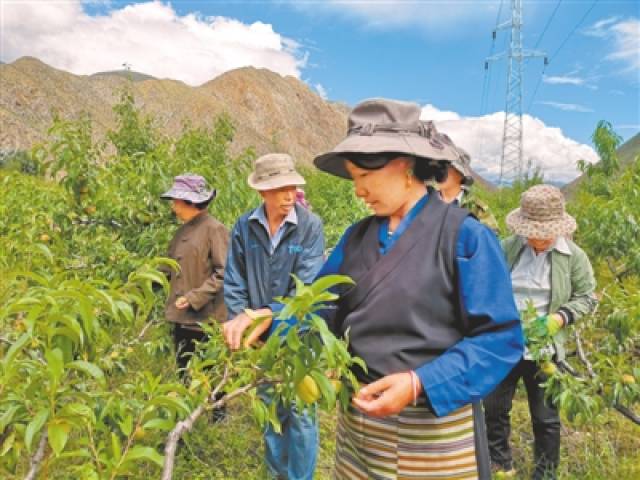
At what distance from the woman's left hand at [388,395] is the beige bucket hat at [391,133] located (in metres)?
0.47

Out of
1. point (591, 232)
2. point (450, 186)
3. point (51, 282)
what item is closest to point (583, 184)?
point (591, 232)

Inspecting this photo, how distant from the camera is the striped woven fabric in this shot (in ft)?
4.06

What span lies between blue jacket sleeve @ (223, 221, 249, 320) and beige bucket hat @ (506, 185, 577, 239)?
1.24 meters

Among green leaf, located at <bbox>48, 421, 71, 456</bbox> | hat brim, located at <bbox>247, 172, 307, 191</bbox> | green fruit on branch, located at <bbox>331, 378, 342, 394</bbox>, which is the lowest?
green leaf, located at <bbox>48, 421, 71, 456</bbox>

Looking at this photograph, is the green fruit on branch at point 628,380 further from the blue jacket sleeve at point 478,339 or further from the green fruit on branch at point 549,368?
the blue jacket sleeve at point 478,339

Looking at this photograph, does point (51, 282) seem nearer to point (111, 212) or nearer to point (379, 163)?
point (379, 163)

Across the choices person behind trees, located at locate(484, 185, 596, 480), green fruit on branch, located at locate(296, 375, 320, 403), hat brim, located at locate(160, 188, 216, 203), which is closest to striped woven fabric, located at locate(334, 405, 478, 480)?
green fruit on branch, located at locate(296, 375, 320, 403)

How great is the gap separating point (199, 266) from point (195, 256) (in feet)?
0.21

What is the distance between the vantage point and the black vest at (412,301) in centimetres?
118

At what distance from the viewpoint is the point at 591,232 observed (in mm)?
4344

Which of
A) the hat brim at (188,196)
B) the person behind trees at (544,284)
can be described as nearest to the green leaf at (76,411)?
the person behind trees at (544,284)

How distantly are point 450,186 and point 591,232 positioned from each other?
2.46 m

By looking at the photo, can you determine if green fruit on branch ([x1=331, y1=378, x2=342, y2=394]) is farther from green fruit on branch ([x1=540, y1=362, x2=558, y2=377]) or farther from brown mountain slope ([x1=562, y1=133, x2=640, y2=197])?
brown mountain slope ([x1=562, y1=133, x2=640, y2=197])

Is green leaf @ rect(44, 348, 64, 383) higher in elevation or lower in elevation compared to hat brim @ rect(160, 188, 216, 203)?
lower
